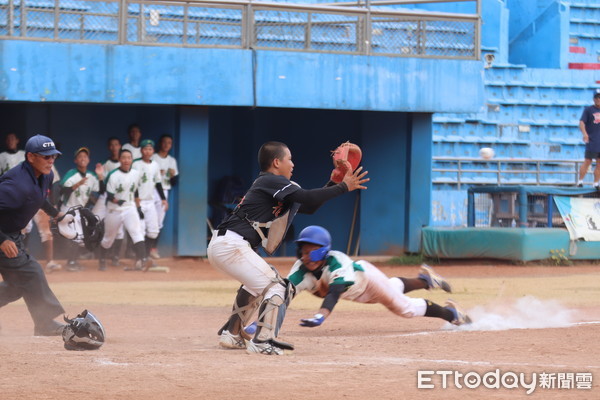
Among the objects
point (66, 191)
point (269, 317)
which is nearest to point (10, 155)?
point (66, 191)

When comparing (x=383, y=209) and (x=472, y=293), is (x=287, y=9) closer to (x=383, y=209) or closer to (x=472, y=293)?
(x=383, y=209)

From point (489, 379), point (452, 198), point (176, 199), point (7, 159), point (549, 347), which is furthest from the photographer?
point (452, 198)

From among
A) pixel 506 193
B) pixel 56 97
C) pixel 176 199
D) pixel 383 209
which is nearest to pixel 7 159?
pixel 56 97

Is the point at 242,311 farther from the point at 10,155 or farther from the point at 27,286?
the point at 10,155

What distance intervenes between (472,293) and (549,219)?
218 inches

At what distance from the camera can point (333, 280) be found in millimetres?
8938

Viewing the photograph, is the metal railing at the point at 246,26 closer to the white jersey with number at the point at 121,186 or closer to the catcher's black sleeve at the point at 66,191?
the white jersey with number at the point at 121,186

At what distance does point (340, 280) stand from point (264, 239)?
109 centimetres

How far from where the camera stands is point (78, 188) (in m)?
16.7

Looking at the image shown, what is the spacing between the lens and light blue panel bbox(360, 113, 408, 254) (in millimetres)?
20344

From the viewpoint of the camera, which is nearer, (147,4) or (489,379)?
(489,379)

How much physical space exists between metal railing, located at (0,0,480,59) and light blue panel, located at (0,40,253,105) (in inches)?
8.2

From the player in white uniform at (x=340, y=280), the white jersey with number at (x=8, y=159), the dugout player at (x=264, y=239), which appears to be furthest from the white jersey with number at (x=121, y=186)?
the dugout player at (x=264, y=239)

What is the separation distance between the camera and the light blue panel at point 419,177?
1991 centimetres
